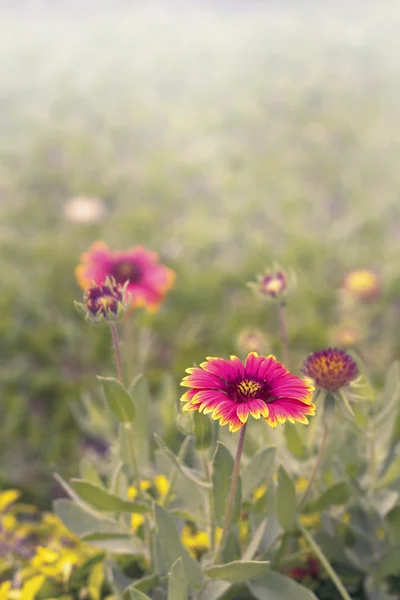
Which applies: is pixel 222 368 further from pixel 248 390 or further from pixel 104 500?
pixel 104 500

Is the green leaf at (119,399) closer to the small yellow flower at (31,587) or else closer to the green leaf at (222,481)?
the green leaf at (222,481)

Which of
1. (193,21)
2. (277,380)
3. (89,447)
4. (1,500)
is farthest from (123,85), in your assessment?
(277,380)

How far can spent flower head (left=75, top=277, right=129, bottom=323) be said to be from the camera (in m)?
0.79

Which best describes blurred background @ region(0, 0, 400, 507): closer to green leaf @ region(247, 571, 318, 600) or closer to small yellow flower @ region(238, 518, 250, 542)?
small yellow flower @ region(238, 518, 250, 542)

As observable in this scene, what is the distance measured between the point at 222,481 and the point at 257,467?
0.24ft

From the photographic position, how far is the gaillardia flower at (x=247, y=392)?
0.64 metres

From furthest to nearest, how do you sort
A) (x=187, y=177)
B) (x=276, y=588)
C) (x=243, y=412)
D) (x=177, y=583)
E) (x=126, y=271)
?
(x=187, y=177) → (x=126, y=271) → (x=276, y=588) → (x=177, y=583) → (x=243, y=412)

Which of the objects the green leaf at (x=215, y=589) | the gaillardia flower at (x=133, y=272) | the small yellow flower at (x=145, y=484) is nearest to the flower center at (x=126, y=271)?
the gaillardia flower at (x=133, y=272)

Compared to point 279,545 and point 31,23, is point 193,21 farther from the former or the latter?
point 279,545

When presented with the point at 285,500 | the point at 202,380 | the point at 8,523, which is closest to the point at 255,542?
the point at 285,500

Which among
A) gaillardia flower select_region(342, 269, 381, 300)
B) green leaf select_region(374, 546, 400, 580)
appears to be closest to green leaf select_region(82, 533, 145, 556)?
green leaf select_region(374, 546, 400, 580)

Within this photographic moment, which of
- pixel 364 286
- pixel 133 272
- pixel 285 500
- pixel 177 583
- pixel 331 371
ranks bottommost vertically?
pixel 177 583

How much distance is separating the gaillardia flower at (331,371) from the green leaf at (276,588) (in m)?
0.25

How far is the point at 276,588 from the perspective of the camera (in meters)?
0.86
